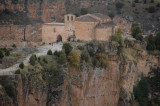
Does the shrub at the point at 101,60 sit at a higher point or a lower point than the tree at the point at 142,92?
higher

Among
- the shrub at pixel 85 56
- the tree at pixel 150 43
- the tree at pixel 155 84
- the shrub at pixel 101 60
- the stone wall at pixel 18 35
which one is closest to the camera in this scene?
the shrub at pixel 85 56

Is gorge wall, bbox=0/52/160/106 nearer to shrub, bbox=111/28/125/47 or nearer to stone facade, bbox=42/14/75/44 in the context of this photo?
shrub, bbox=111/28/125/47

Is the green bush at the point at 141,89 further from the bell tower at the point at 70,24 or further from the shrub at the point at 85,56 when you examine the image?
the shrub at the point at 85,56

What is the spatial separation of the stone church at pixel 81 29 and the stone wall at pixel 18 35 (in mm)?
4536

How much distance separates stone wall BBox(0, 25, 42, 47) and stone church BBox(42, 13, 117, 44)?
14.9 ft

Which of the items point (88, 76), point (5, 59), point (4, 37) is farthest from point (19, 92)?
point (4, 37)

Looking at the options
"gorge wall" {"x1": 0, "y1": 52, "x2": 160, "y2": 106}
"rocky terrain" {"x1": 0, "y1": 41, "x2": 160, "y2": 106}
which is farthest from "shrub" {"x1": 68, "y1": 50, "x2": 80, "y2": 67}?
"gorge wall" {"x1": 0, "y1": 52, "x2": 160, "y2": 106}

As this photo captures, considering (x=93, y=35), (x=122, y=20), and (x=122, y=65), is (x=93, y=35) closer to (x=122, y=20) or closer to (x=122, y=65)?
(x=122, y=65)

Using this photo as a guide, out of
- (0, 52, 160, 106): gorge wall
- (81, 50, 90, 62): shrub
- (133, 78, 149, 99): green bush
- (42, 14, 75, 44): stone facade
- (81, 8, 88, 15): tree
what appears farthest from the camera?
(81, 8, 88, 15): tree

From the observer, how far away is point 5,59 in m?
45.6

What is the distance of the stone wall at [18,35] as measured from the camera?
63594 mm

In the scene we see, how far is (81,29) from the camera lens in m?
57.3

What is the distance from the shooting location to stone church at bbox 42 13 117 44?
2251 inches

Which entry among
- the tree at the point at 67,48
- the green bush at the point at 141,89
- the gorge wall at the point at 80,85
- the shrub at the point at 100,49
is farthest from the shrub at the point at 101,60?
the green bush at the point at 141,89
